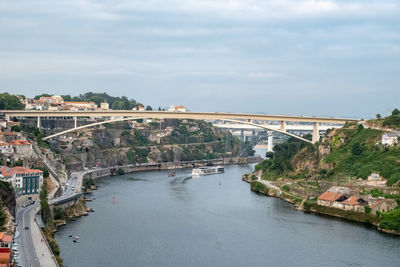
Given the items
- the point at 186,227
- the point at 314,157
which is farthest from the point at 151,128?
the point at 186,227

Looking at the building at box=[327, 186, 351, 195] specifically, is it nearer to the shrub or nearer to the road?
the shrub

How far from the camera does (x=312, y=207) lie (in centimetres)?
3875

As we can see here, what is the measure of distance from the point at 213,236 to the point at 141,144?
146ft

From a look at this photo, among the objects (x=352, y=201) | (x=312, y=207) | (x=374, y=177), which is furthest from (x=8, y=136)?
(x=374, y=177)

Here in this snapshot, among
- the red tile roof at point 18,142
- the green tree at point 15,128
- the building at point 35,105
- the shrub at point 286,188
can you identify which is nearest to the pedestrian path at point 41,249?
the red tile roof at point 18,142

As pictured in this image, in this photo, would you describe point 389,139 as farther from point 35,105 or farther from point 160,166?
point 35,105

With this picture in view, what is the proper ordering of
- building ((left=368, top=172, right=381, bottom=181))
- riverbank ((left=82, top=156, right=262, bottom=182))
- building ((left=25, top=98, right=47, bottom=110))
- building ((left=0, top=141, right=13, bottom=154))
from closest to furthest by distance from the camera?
building ((left=368, top=172, right=381, bottom=181)), building ((left=0, top=141, right=13, bottom=154)), riverbank ((left=82, top=156, right=262, bottom=182)), building ((left=25, top=98, right=47, bottom=110))

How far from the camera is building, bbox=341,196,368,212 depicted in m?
36.2

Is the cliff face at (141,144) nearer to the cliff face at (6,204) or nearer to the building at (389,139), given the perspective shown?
the cliff face at (6,204)

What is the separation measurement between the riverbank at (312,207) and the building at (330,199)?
0.32 meters

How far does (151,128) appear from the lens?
266 ft

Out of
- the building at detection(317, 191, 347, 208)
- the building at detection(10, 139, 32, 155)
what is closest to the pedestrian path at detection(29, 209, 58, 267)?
the building at detection(10, 139, 32, 155)

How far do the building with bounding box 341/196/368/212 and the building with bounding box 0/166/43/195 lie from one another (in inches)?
736

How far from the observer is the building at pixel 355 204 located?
36.2m
